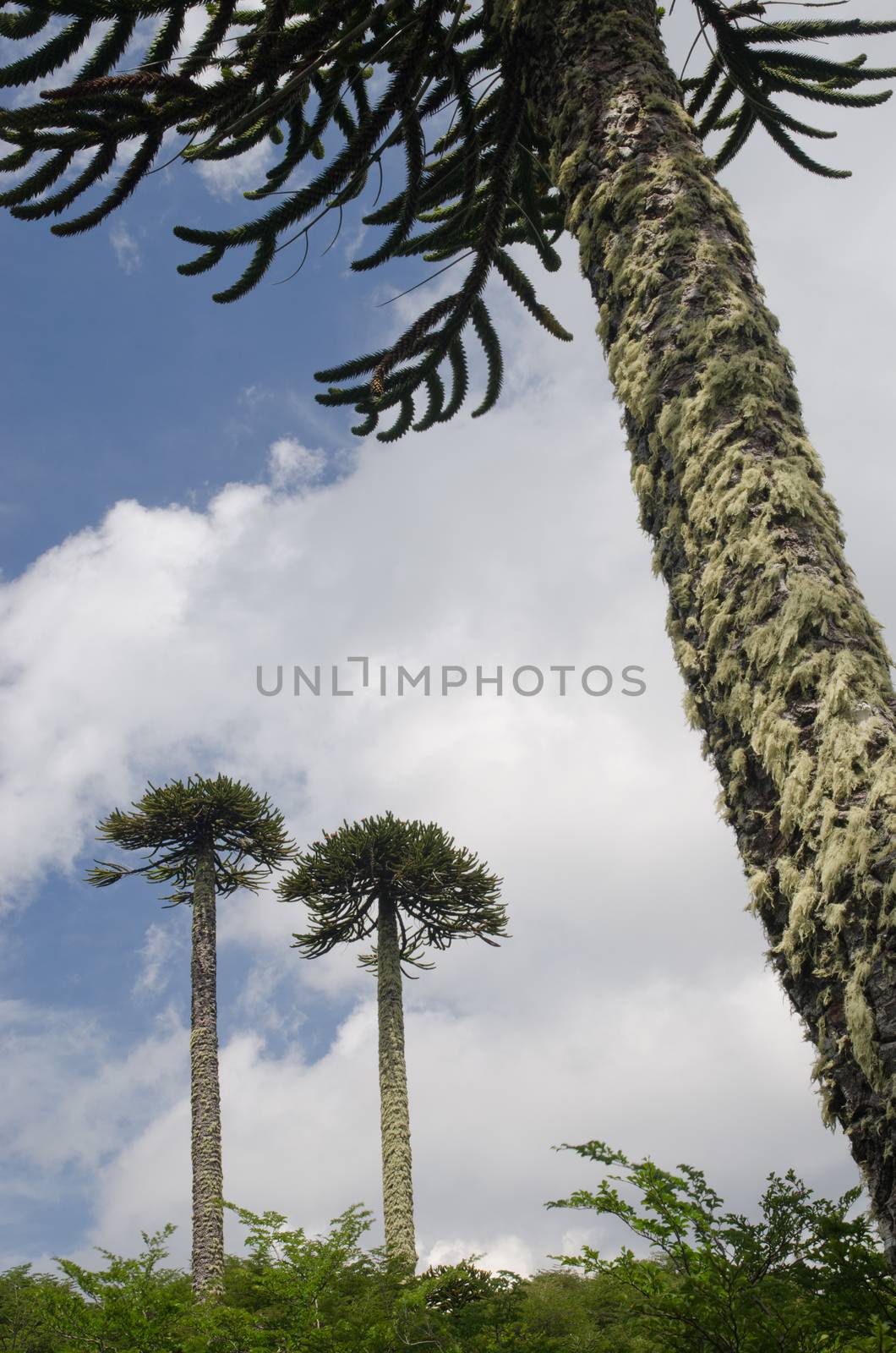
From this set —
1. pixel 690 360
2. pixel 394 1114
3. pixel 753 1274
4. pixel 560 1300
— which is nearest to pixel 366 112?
pixel 690 360

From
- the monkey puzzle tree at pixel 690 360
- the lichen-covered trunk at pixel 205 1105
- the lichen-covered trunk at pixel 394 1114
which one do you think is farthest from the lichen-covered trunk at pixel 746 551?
the lichen-covered trunk at pixel 205 1105

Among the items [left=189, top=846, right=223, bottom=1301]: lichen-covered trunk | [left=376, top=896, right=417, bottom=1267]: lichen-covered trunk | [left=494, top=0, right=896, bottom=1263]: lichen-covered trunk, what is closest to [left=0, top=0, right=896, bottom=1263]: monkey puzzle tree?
[left=494, top=0, right=896, bottom=1263]: lichen-covered trunk

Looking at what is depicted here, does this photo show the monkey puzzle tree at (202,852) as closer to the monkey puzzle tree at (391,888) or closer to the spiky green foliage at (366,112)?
the monkey puzzle tree at (391,888)

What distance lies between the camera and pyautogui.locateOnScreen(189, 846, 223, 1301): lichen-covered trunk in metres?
13.8

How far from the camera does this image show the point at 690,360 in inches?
101

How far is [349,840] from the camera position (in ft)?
55.1

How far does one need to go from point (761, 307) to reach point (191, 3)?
3.34 metres

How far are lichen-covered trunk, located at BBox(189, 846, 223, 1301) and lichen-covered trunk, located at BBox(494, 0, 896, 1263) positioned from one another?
531 inches

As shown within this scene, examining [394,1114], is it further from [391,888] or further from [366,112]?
[366,112]

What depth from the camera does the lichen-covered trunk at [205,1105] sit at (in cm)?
1375

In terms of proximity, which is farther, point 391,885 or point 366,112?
point 391,885

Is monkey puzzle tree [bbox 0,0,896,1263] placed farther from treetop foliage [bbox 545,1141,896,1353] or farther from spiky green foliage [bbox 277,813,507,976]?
spiky green foliage [bbox 277,813,507,976]

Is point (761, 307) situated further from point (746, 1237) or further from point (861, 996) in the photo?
point (746, 1237)

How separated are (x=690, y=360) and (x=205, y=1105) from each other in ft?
49.5
